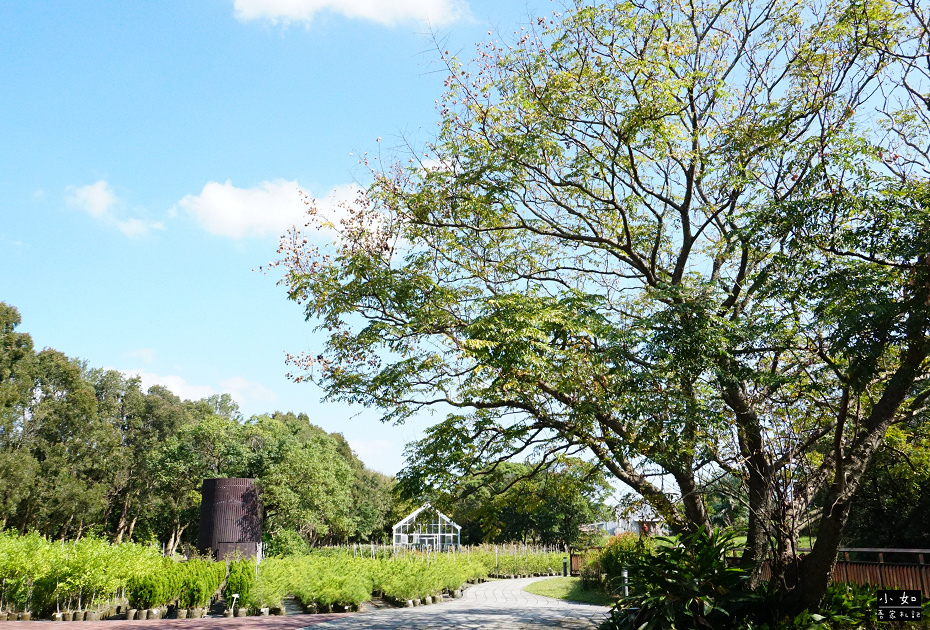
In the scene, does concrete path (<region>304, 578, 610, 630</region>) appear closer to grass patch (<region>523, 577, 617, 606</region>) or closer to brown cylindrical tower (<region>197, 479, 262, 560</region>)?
grass patch (<region>523, 577, 617, 606</region>)

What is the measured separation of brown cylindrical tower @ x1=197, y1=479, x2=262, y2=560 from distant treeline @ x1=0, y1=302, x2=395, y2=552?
8.24 metres

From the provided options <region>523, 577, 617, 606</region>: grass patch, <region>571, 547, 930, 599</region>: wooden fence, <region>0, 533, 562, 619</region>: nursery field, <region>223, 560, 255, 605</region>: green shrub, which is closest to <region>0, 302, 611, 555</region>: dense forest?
<region>523, 577, 617, 606</region>: grass patch

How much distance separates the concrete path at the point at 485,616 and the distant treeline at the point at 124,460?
13.1 metres

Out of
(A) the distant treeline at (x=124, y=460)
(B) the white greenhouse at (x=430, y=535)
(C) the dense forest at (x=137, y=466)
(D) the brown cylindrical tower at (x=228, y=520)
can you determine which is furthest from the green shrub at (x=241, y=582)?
(B) the white greenhouse at (x=430, y=535)

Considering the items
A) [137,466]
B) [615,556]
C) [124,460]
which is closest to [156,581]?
[615,556]

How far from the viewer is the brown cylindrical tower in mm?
16312

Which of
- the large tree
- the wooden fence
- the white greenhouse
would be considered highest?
the large tree

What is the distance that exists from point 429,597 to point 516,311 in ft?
29.0

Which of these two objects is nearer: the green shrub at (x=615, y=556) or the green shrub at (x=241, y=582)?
the green shrub at (x=241, y=582)

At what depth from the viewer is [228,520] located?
1658 cm

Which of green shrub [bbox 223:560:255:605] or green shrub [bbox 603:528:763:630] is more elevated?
green shrub [bbox 603:528:763:630]

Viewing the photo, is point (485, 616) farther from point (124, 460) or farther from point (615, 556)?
point (124, 460)

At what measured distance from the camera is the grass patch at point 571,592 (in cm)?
1470

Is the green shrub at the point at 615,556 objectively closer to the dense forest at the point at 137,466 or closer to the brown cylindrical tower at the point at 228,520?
the dense forest at the point at 137,466
